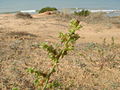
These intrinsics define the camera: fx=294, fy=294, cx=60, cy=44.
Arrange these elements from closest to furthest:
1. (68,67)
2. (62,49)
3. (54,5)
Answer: (62,49), (68,67), (54,5)

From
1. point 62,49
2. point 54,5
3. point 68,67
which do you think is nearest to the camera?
point 62,49

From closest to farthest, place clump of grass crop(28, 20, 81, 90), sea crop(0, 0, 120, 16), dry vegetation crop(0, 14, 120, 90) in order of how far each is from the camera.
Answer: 1. clump of grass crop(28, 20, 81, 90)
2. dry vegetation crop(0, 14, 120, 90)
3. sea crop(0, 0, 120, 16)

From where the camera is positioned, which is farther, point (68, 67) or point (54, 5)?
point (54, 5)

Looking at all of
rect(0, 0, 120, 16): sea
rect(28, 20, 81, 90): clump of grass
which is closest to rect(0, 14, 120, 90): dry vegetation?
rect(28, 20, 81, 90): clump of grass

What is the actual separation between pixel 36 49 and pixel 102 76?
2.02 meters

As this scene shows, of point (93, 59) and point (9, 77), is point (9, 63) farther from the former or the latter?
point (93, 59)

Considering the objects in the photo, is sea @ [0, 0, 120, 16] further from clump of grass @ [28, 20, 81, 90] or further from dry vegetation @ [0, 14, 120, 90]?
clump of grass @ [28, 20, 81, 90]

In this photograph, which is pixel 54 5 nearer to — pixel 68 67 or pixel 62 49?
pixel 68 67

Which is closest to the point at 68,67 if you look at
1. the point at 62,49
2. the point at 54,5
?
the point at 62,49

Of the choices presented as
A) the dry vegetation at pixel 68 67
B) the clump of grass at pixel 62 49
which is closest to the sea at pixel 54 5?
the dry vegetation at pixel 68 67

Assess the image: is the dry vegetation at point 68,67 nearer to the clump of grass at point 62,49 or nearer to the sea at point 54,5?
the clump of grass at point 62,49

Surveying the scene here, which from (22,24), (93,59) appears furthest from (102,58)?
(22,24)

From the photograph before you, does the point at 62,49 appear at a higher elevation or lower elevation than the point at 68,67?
higher

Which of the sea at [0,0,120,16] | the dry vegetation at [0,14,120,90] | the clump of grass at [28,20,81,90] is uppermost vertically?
the clump of grass at [28,20,81,90]
